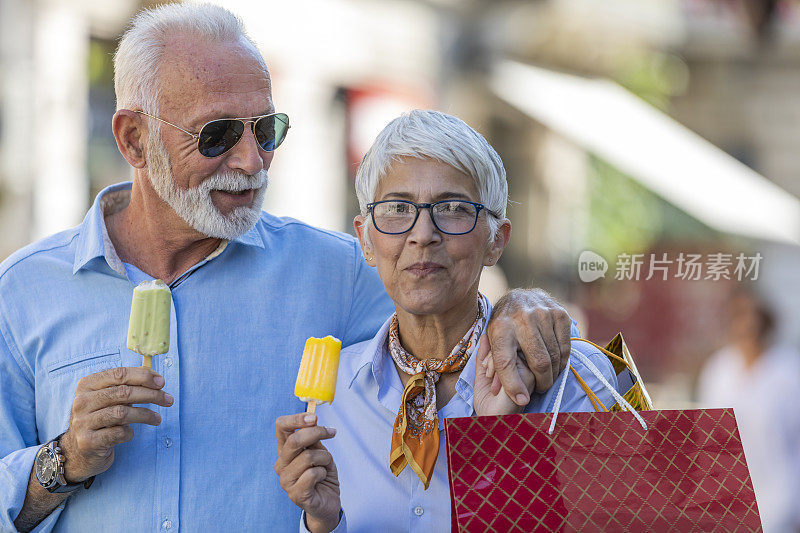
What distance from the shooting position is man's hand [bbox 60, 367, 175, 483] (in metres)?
2.36

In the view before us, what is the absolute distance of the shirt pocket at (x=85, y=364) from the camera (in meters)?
2.75

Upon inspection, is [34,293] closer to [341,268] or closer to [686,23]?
[341,268]

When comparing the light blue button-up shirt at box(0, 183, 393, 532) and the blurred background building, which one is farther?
the blurred background building

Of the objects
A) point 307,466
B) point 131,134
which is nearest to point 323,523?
point 307,466

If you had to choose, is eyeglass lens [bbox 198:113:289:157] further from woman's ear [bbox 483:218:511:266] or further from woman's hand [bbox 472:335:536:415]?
woman's hand [bbox 472:335:536:415]

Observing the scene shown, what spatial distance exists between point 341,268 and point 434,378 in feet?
2.31

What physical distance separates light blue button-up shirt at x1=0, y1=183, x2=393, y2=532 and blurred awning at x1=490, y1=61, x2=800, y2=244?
7.03 meters

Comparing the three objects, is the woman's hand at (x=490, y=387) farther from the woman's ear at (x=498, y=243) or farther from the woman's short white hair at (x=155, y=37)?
the woman's short white hair at (x=155, y=37)

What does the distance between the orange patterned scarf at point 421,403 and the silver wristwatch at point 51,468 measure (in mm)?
964

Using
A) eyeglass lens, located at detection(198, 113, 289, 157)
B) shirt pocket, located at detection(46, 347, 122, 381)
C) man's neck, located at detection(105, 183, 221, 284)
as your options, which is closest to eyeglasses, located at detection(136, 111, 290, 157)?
eyeglass lens, located at detection(198, 113, 289, 157)

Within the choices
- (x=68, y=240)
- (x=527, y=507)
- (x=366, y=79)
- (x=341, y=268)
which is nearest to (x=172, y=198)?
(x=68, y=240)

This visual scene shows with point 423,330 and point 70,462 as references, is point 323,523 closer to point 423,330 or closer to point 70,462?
point 423,330

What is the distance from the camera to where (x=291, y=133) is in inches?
429

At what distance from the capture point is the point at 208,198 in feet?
9.43
